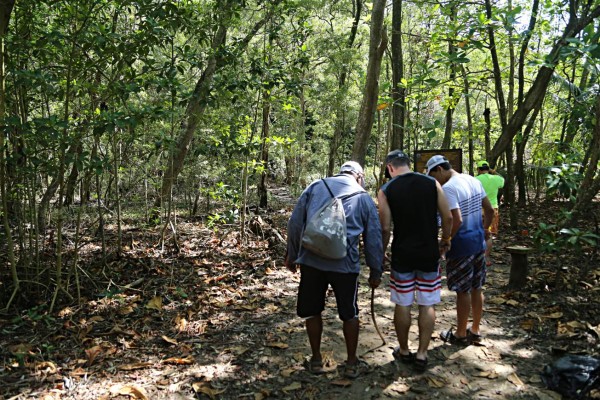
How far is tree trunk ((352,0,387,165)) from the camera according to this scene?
7058 millimetres

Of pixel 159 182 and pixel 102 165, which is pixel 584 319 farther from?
pixel 159 182

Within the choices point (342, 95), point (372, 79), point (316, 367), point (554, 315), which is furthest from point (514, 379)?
point (342, 95)

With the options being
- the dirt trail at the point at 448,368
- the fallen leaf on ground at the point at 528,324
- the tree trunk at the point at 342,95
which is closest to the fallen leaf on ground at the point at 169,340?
the dirt trail at the point at 448,368

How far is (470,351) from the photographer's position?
4277mm

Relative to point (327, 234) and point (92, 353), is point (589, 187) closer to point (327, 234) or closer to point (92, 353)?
point (327, 234)

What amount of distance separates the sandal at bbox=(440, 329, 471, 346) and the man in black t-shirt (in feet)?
2.42

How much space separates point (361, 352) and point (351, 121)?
623 inches

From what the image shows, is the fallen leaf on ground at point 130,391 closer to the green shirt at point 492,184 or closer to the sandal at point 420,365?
the sandal at point 420,365

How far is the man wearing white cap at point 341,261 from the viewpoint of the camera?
12.0 ft

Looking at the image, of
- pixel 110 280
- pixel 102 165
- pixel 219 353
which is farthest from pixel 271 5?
pixel 219 353

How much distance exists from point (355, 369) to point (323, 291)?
774 mm

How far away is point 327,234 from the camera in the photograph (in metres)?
3.51

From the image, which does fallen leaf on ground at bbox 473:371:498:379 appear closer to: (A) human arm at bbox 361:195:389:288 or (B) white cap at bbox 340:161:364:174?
(A) human arm at bbox 361:195:389:288

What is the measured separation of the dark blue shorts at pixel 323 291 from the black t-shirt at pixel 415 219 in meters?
0.52
